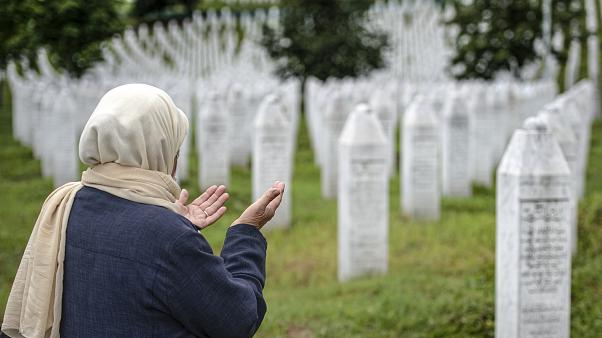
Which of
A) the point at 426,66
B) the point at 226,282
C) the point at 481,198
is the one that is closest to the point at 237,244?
the point at 226,282

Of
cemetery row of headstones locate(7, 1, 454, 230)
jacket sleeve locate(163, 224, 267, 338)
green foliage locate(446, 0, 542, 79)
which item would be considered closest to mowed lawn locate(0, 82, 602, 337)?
cemetery row of headstones locate(7, 1, 454, 230)

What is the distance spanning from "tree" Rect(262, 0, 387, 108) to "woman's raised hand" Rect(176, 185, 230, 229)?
26952 mm

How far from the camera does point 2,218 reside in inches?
436

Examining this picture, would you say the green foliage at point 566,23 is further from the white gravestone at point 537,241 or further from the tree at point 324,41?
the white gravestone at point 537,241

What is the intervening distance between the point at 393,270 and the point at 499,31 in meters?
16.4

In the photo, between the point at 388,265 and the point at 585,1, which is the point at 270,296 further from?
the point at 585,1

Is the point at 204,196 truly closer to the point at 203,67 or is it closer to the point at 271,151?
the point at 271,151

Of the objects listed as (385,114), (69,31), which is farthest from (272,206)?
(69,31)

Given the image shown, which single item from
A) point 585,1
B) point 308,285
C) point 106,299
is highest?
point 585,1

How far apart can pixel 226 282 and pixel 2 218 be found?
30.0 feet

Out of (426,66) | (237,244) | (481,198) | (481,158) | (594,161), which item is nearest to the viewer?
(237,244)

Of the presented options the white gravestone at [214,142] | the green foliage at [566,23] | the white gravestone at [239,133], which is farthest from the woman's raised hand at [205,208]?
the green foliage at [566,23]

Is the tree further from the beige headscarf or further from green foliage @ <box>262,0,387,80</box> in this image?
the beige headscarf

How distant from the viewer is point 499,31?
23938 millimetres
